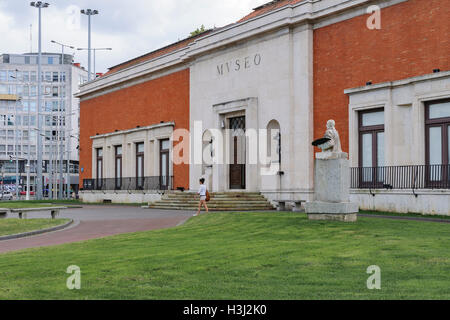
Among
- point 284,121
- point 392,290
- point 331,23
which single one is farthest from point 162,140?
point 392,290

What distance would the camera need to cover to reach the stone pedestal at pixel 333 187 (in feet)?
55.1

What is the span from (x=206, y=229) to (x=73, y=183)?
3387 inches

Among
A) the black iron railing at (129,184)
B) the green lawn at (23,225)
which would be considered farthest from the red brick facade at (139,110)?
the green lawn at (23,225)

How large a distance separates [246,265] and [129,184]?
32.4m

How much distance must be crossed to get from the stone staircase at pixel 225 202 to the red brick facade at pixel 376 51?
4.53 metres

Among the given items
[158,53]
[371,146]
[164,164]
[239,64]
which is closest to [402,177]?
[371,146]

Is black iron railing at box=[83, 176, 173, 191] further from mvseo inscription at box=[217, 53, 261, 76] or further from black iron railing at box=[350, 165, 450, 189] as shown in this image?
black iron railing at box=[350, 165, 450, 189]

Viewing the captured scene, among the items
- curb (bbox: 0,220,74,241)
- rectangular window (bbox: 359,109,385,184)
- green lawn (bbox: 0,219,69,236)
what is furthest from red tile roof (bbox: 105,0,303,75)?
curb (bbox: 0,220,74,241)

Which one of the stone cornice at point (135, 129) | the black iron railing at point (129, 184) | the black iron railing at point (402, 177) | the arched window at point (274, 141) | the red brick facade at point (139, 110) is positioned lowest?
the black iron railing at point (129, 184)

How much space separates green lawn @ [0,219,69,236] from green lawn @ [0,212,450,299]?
461cm

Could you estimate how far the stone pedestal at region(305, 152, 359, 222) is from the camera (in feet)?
55.1

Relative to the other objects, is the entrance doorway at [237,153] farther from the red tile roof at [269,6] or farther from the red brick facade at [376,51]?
the red tile roof at [269,6]

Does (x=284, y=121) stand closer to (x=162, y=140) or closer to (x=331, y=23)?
(x=331, y=23)

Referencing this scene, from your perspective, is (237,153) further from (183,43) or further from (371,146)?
(183,43)
